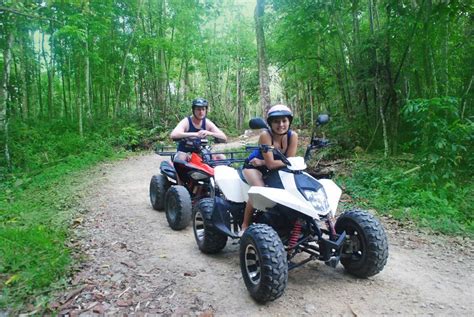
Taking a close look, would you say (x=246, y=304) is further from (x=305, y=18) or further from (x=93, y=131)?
(x=93, y=131)

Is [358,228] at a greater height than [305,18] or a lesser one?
lesser

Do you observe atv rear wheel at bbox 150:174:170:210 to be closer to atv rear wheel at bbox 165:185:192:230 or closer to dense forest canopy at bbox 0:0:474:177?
atv rear wheel at bbox 165:185:192:230

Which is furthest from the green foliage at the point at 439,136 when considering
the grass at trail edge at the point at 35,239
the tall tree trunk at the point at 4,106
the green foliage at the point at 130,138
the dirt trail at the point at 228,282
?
the green foliage at the point at 130,138

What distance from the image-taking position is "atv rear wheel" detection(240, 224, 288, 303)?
3125 millimetres

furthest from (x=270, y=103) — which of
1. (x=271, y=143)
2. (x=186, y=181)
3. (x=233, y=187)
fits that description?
(x=271, y=143)

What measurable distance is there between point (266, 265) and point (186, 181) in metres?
3.19

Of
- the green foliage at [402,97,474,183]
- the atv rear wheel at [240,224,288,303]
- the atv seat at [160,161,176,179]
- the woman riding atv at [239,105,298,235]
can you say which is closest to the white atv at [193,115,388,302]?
the atv rear wheel at [240,224,288,303]

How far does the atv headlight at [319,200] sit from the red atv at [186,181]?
189 centimetres

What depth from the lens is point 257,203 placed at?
374 centimetres

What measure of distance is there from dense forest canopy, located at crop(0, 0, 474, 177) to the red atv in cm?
279

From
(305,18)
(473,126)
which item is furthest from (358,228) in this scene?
(305,18)

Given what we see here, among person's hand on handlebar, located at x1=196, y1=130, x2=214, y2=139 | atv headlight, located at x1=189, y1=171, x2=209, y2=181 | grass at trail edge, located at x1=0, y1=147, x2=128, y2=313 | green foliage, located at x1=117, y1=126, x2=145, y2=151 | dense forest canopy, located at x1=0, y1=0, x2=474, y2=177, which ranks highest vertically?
dense forest canopy, located at x1=0, y1=0, x2=474, y2=177

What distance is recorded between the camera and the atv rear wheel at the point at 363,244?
348cm

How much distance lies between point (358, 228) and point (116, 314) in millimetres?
2295
